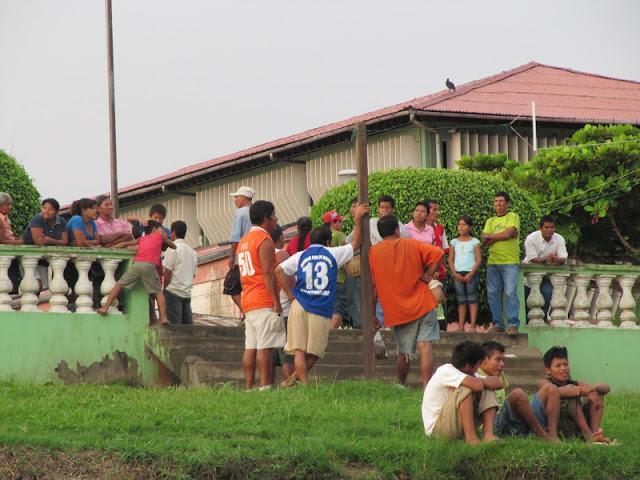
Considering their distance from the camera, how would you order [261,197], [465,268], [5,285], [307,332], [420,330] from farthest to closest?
1. [261,197]
2. [465,268]
3. [5,285]
4. [307,332]
5. [420,330]

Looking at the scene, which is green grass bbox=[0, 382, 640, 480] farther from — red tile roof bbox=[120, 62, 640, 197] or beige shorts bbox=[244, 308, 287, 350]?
red tile roof bbox=[120, 62, 640, 197]

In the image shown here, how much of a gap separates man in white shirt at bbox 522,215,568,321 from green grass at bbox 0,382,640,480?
4053 millimetres

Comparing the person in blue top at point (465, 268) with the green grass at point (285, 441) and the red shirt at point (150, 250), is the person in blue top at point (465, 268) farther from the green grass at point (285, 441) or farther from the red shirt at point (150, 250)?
the green grass at point (285, 441)

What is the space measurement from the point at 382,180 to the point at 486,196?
4.46 feet

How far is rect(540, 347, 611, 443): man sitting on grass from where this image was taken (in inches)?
501

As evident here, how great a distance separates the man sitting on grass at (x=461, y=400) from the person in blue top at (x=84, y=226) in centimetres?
552

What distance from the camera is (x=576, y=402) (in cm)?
1284

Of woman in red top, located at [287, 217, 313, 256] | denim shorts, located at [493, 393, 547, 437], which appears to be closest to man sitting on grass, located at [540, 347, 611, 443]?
denim shorts, located at [493, 393, 547, 437]

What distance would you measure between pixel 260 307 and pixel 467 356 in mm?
3165

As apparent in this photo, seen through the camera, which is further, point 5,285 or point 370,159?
point 370,159

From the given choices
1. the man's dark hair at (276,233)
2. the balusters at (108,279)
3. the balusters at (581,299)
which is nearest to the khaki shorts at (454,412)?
the man's dark hair at (276,233)

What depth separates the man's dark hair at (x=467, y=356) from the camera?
12266mm

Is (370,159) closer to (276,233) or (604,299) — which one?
(604,299)

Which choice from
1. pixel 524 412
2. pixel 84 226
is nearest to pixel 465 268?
pixel 84 226
